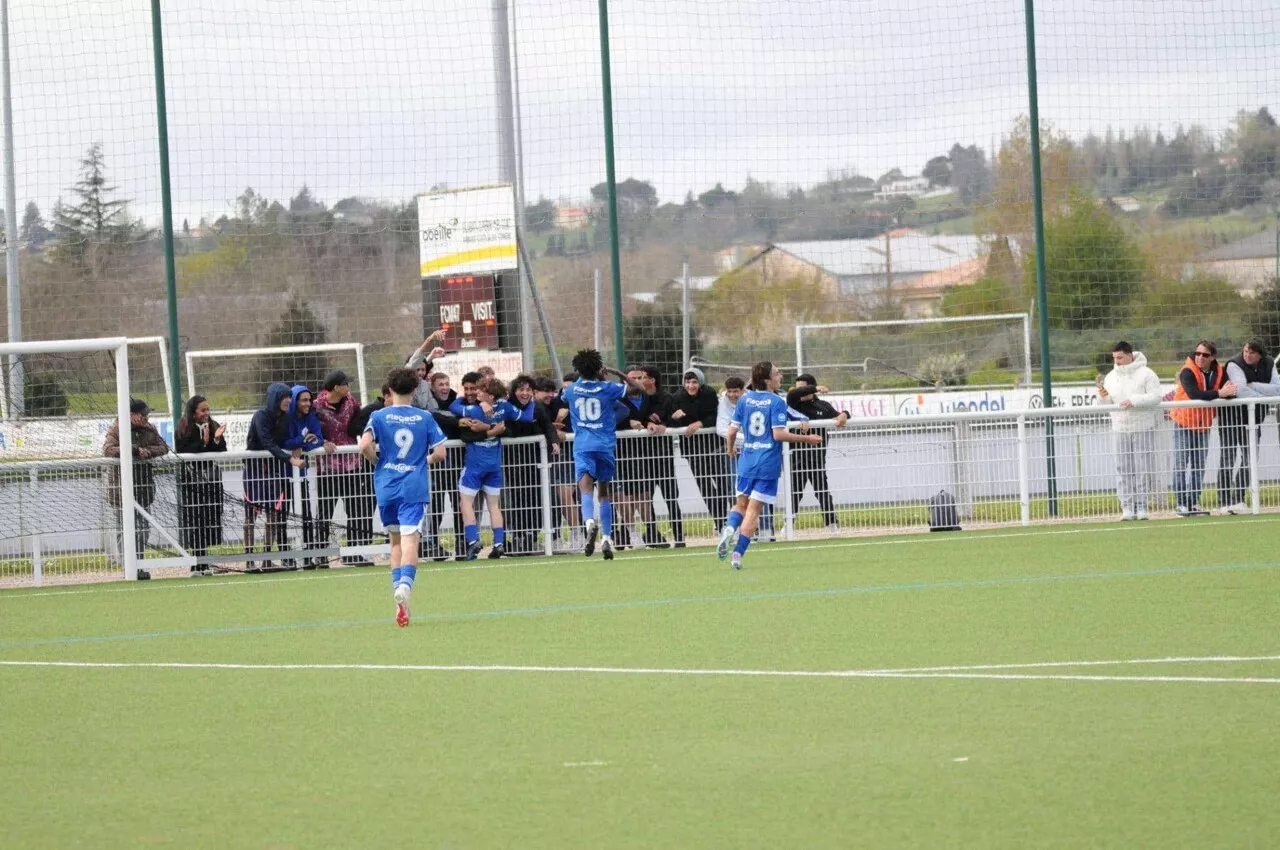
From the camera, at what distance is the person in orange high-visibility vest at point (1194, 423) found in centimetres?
1856

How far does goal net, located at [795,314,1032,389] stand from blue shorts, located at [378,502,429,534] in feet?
74.5

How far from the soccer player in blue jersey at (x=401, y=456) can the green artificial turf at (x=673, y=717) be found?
2.13 ft

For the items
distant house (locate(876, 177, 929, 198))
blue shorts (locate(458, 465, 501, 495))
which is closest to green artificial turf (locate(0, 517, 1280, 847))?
Result: blue shorts (locate(458, 465, 501, 495))

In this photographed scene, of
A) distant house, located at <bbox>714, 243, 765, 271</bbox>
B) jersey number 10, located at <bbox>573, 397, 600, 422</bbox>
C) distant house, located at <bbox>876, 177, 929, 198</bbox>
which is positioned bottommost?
jersey number 10, located at <bbox>573, 397, 600, 422</bbox>

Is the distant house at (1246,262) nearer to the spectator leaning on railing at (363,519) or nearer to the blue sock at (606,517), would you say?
the blue sock at (606,517)

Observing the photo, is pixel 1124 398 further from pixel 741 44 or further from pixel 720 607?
pixel 720 607

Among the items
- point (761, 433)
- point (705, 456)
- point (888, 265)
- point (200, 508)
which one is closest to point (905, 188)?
point (888, 265)

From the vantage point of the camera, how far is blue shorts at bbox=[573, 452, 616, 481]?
664 inches

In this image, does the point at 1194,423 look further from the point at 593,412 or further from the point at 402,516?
the point at 402,516

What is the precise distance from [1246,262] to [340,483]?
18.2 meters

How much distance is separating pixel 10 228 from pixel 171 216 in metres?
3.58

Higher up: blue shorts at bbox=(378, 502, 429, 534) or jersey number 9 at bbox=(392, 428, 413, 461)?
jersey number 9 at bbox=(392, 428, 413, 461)

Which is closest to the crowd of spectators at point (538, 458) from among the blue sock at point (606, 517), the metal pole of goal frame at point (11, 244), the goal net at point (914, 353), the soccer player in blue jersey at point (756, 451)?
the blue sock at point (606, 517)

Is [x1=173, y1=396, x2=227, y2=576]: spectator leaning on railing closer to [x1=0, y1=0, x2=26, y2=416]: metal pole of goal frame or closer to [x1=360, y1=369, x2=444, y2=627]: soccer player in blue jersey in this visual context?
[x1=0, y1=0, x2=26, y2=416]: metal pole of goal frame
